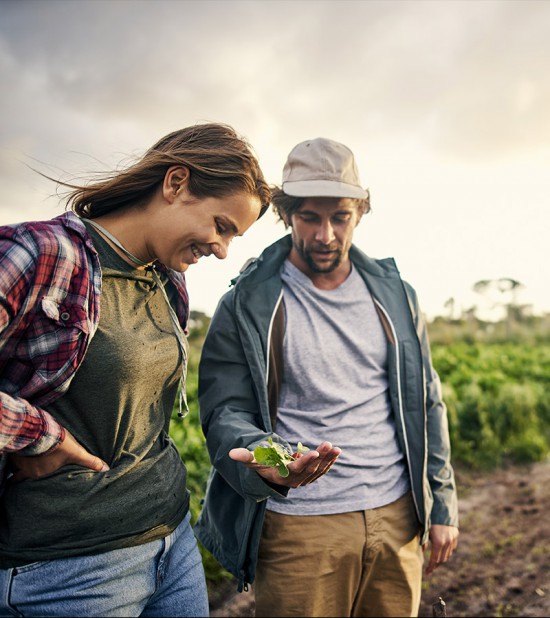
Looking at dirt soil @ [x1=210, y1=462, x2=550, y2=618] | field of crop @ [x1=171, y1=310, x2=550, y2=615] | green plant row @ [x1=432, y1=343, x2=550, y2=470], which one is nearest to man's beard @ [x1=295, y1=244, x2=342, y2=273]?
dirt soil @ [x1=210, y1=462, x2=550, y2=618]

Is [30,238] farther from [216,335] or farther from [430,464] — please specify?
[430,464]

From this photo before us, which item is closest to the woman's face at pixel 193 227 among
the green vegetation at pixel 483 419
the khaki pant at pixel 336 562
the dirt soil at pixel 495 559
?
the khaki pant at pixel 336 562

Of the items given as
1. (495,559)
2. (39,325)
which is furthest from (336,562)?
(495,559)

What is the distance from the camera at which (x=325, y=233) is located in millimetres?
2762

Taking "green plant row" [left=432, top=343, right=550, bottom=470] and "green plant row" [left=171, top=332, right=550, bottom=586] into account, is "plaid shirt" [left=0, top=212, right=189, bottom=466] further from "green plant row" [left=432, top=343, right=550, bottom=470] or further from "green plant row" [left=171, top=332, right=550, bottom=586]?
"green plant row" [left=432, top=343, right=550, bottom=470]

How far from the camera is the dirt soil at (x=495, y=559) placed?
4.37 meters

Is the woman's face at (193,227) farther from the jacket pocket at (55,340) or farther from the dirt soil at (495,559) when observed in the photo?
the dirt soil at (495,559)

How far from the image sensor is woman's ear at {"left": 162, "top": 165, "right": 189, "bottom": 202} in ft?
6.14

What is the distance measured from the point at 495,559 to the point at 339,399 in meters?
3.44

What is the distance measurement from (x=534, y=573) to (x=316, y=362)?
3352 mm

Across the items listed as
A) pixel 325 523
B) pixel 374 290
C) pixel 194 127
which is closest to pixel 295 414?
pixel 325 523

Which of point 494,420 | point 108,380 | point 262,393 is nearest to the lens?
point 108,380

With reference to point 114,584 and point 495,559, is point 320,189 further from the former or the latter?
point 495,559

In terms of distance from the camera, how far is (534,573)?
15.7ft
